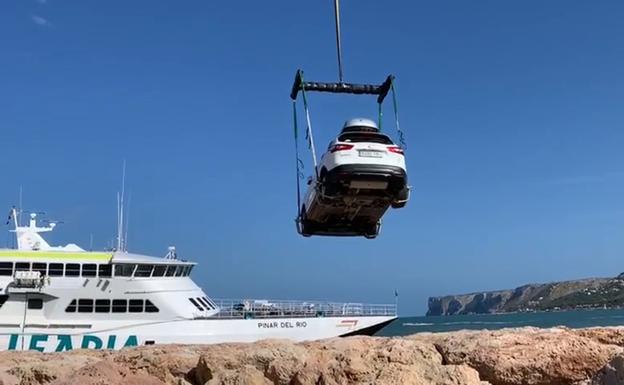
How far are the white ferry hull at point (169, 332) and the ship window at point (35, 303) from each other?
0.68 meters

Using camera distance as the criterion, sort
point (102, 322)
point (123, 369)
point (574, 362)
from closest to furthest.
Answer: point (574, 362) < point (123, 369) < point (102, 322)

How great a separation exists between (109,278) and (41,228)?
12.7ft

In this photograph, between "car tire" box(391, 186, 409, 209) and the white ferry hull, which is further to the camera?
the white ferry hull

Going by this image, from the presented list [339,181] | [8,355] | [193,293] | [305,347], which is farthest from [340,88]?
[193,293]

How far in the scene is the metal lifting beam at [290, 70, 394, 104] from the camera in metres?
8.55

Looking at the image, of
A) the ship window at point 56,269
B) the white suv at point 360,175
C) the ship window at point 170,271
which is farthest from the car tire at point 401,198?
the ship window at point 56,269

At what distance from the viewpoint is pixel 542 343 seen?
240 inches

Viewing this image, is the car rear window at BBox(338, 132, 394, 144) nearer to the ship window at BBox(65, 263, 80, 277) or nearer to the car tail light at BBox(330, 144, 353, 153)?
the car tail light at BBox(330, 144, 353, 153)

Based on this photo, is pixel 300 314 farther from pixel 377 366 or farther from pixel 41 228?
pixel 377 366

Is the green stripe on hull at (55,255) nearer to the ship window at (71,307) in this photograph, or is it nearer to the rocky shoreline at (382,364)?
the ship window at (71,307)

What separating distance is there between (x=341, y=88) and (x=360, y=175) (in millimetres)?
1186

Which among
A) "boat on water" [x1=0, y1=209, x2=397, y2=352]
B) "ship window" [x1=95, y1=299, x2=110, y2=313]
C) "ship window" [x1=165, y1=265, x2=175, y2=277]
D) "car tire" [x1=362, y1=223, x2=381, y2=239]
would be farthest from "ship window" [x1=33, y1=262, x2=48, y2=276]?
"car tire" [x1=362, y1=223, x2=381, y2=239]

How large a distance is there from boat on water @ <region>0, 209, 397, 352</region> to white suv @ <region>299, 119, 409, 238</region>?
13.4 meters

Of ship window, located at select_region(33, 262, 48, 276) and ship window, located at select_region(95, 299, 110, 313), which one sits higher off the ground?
ship window, located at select_region(33, 262, 48, 276)
